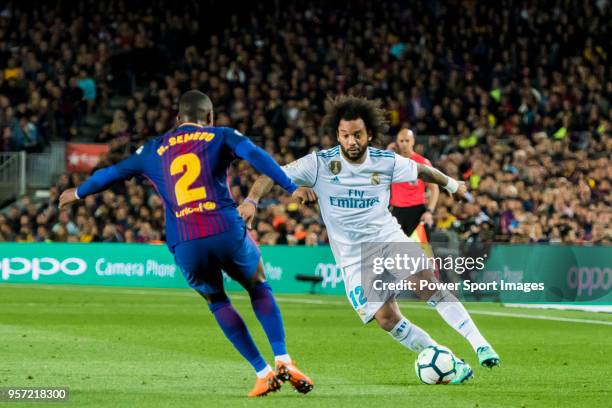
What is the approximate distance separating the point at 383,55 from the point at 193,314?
1565 centimetres

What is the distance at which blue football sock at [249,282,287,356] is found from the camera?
9039 mm

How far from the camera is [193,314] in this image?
58.5 ft

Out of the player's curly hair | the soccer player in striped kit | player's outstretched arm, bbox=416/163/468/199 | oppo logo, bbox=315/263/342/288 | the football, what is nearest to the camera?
the soccer player in striped kit

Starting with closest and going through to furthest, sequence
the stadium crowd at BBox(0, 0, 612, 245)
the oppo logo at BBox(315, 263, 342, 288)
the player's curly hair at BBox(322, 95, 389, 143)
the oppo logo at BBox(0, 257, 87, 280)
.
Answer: the player's curly hair at BBox(322, 95, 389, 143) < the oppo logo at BBox(315, 263, 342, 288) < the oppo logo at BBox(0, 257, 87, 280) < the stadium crowd at BBox(0, 0, 612, 245)

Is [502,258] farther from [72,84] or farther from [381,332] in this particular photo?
[72,84]

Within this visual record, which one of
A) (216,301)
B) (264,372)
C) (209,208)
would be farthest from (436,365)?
(209,208)

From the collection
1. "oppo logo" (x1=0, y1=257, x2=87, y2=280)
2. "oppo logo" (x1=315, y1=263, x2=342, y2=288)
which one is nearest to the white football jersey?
"oppo logo" (x1=315, y1=263, x2=342, y2=288)

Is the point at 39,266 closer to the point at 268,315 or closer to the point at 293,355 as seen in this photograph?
the point at 293,355

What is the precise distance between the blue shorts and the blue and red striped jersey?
0.18 feet

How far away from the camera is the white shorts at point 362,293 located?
10070mm

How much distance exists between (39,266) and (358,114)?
16.1 metres

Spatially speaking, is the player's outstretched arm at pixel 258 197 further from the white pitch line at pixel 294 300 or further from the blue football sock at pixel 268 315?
the white pitch line at pixel 294 300

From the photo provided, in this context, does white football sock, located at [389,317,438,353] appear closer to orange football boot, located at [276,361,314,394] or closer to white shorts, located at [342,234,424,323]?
white shorts, located at [342,234,424,323]

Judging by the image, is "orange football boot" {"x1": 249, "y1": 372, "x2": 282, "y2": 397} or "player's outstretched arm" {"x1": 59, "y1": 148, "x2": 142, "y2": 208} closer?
"orange football boot" {"x1": 249, "y1": 372, "x2": 282, "y2": 397}
